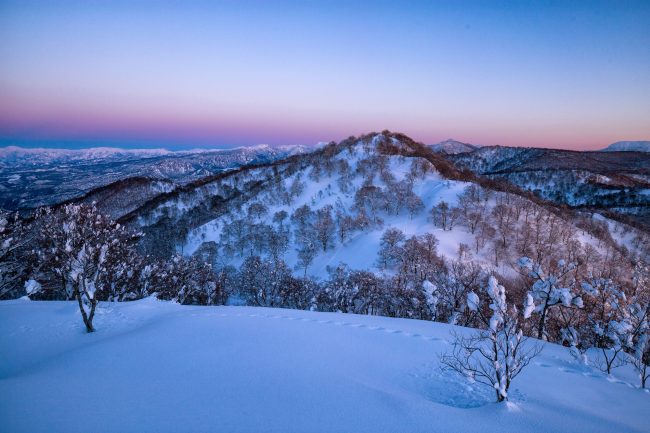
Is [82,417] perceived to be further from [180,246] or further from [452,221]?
[180,246]

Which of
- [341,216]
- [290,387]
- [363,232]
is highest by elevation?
[290,387]

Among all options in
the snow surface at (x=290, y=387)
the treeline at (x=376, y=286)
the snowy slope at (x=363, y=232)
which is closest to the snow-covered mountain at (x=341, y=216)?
the snowy slope at (x=363, y=232)

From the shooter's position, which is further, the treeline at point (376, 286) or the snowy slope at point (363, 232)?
the snowy slope at point (363, 232)

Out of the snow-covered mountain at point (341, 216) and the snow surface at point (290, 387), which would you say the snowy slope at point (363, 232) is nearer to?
the snow-covered mountain at point (341, 216)

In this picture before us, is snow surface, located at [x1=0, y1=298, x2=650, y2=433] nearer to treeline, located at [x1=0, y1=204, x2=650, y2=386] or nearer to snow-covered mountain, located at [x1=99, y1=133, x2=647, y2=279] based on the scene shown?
treeline, located at [x1=0, y1=204, x2=650, y2=386]

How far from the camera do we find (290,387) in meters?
8.74

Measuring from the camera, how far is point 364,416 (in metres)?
7.39

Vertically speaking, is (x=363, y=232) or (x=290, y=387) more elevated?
(x=290, y=387)

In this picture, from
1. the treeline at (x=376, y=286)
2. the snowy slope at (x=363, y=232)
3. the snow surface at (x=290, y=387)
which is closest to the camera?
→ the snow surface at (x=290, y=387)

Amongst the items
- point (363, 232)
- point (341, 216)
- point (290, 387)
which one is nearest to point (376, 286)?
point (290, 387)

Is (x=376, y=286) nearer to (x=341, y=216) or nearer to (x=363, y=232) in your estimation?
(x=363, y=232)

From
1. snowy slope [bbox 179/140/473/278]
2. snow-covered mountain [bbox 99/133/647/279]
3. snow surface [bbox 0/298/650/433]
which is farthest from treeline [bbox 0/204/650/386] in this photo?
snow-covered mountain [bbox 99/133/647/279]

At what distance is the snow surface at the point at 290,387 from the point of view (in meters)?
7.22

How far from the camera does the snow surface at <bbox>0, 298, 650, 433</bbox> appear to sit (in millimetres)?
7219
